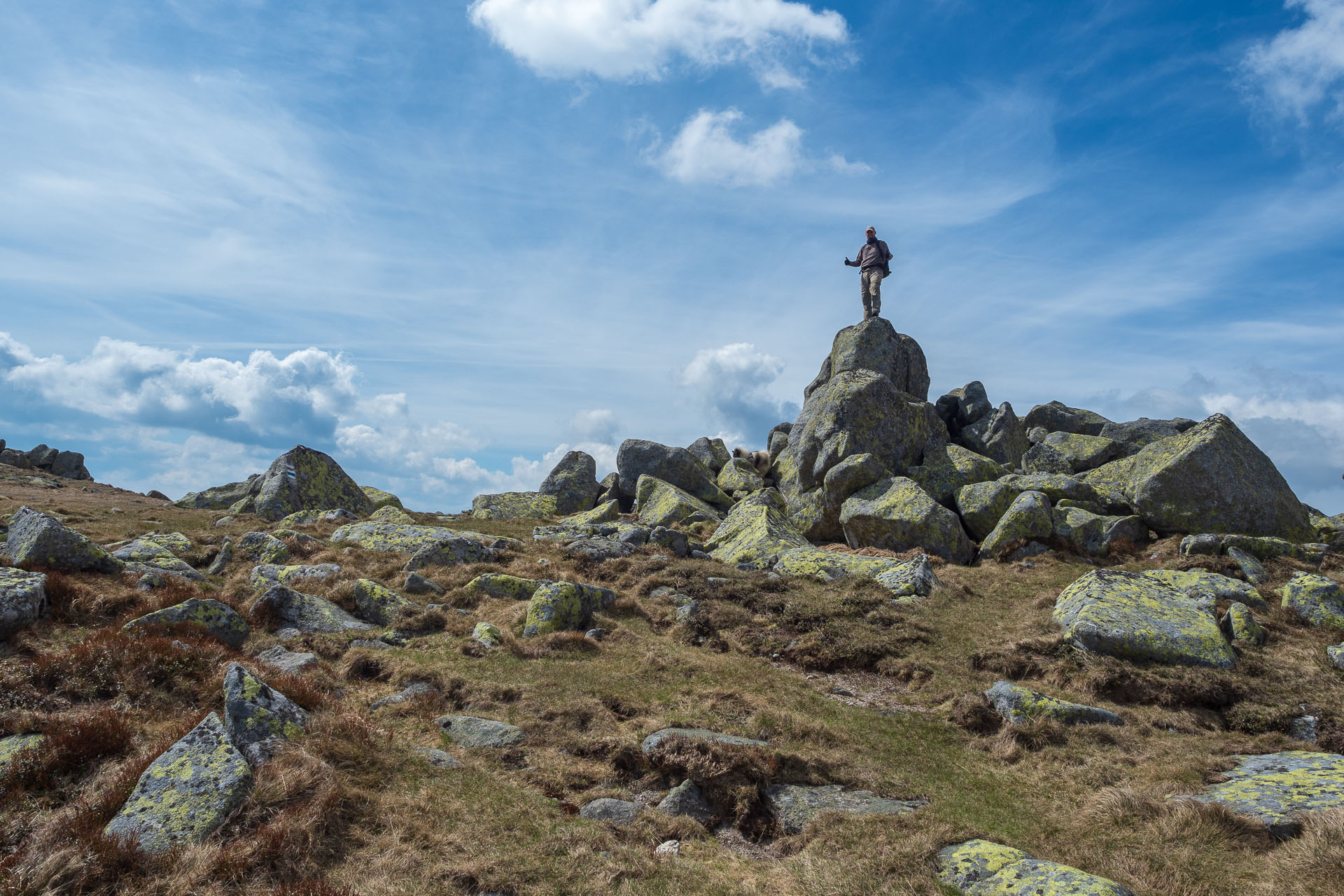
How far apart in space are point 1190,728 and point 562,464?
41.6 metres

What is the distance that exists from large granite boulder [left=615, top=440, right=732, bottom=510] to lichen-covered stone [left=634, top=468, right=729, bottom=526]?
1274 millimetres

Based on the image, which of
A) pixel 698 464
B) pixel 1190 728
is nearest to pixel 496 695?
pixel 1190 728

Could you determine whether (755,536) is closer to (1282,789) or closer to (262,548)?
(262,548)

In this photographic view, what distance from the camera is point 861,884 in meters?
8.73

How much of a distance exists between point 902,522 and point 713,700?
18.4m

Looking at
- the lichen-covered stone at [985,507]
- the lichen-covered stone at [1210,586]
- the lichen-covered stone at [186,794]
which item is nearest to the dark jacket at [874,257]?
the lichen-covered stone at [985,507]

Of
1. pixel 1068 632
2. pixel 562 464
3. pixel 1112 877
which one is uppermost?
pixel 562 464

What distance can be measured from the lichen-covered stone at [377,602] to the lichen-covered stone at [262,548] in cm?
593

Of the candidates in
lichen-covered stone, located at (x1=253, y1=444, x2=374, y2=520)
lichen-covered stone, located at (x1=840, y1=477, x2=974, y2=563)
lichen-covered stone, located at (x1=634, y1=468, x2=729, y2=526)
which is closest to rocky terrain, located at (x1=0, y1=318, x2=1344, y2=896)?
lichen-covered stone, located at (x1=840, y1=477, x2=974, y2=563)

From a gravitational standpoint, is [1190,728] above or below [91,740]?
above

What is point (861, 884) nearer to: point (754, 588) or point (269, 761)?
point (269, 761)

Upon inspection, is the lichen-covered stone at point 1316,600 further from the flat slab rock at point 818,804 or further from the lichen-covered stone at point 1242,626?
the flat slab rock at point 818,804

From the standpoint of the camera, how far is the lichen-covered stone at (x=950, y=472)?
35500mm

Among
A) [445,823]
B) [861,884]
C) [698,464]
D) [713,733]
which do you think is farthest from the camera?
[698,464]
